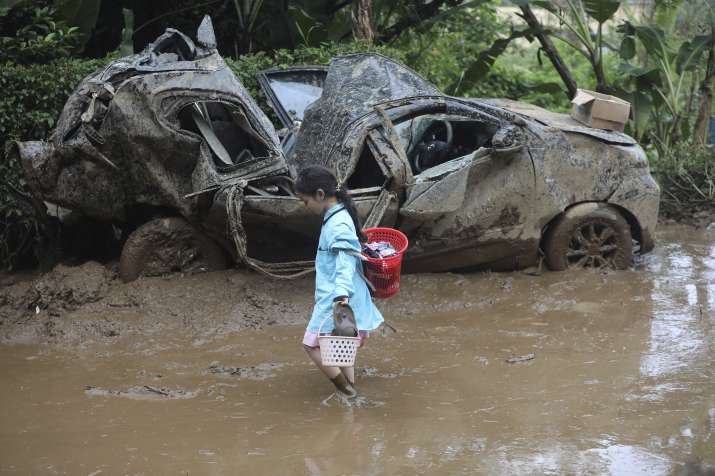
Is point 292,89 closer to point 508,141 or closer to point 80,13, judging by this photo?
point 508,141

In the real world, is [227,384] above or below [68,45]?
below

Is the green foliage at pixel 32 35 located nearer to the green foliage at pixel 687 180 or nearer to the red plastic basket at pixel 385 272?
the red plastic basket at pixel 385 272

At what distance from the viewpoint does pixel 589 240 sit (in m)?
8.20

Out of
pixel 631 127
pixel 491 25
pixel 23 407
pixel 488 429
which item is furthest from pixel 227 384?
pixel 491 25

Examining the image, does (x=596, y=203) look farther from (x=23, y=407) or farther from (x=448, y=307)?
(x=23, y=407)

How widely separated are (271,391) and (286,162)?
2.13 meters

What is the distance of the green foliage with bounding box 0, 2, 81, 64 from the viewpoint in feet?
31.0

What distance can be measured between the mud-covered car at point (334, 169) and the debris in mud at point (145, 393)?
5.28ft

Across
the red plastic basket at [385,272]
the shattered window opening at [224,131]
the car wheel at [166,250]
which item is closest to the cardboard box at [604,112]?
the shattered window opening at [224,131]

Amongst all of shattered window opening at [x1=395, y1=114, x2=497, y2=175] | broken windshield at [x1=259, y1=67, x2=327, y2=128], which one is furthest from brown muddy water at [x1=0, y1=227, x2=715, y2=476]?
broken windshield at [x1=259, y1=67, x2=327, y2=128]

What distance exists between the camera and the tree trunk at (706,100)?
11.6 meters

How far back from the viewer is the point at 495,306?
297 inches

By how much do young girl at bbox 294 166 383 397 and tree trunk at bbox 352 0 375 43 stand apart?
20.6ft

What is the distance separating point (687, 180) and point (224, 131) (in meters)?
6.05
